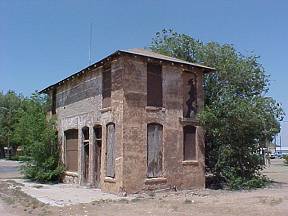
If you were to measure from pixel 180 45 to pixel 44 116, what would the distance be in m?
9.90

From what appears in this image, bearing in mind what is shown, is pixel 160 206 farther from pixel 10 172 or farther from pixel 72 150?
pixel 10 172

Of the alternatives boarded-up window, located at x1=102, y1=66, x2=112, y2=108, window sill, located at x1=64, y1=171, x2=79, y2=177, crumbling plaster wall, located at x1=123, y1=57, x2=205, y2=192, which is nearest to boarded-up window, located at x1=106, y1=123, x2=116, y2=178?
crumbling plaster wall, located at x1=123, y1=57, x2=205, y2=192

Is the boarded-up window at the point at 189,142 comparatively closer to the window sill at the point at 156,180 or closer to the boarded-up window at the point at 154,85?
the window sill at the point at 156,180

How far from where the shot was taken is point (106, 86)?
20938 mm

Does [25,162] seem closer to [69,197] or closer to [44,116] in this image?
[44,116]

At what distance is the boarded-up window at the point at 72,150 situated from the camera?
2481 centimetres

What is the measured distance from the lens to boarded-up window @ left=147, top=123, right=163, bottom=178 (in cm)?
1980

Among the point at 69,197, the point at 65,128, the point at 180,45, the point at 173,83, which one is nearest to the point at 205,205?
the point at 69,197

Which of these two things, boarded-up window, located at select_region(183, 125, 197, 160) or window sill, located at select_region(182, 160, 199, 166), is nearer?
window sill, located at select_region(182, 160, 199, 166)

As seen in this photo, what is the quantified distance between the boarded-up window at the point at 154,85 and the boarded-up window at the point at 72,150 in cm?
648

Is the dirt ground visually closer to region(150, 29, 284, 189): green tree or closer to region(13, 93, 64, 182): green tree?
region(150, 29, 284, 189): green tree

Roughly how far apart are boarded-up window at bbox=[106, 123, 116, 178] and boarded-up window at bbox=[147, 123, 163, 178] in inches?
62.5

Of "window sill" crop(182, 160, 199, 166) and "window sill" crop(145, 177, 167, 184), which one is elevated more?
"window sill" crop(182, 160, 199, 166)

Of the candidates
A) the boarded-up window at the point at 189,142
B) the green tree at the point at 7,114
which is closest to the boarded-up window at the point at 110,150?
the boarded-up window at the point at 189,142
